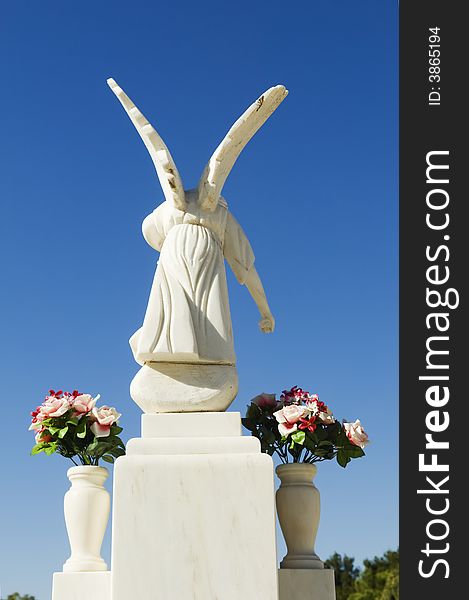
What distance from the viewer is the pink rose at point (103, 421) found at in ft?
21.3

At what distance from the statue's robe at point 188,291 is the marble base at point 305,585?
5.49 ft

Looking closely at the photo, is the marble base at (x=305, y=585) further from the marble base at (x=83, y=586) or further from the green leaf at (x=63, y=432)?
the green leaf at (x=63, y=432)

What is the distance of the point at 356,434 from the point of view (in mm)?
6840

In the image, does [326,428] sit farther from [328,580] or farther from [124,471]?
[124,471]

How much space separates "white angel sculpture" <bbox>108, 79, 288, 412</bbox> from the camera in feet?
20.8

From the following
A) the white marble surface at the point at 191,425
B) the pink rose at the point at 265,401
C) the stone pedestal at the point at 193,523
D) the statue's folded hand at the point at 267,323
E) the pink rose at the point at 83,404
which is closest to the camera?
the stone pedestal at the point at 193,523

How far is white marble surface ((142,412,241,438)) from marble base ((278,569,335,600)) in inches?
46.6

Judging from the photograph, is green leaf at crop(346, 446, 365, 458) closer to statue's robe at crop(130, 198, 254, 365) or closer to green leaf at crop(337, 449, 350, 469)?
green leaf at crop(337, 449, 350, 469)

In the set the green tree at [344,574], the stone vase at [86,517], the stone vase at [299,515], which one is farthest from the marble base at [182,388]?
the green tree at [344,574]

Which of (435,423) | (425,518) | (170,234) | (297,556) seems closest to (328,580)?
(297,556)

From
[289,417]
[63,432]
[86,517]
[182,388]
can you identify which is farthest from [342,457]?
[63,432]

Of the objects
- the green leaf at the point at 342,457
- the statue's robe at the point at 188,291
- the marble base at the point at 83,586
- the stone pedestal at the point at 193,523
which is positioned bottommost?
the marble base at the point at 83,586

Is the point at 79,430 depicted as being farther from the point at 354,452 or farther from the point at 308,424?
the point at 354,452

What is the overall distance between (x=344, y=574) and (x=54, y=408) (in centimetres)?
3645
